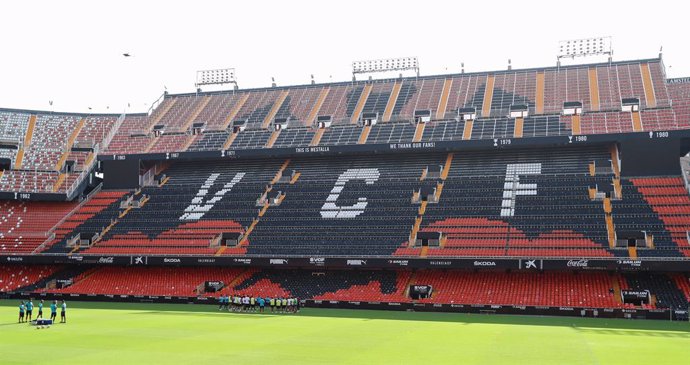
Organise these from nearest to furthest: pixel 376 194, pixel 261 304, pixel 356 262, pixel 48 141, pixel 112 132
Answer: pixel 261 304 → pixel 356 262 → pixel 376 194 → pixel 48 141 → pixel 112 132

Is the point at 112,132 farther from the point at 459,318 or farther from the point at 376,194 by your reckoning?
the point at 459,318

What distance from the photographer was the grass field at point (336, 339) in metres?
22.8

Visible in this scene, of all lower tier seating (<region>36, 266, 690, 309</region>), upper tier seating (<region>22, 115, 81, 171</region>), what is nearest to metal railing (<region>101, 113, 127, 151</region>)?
upper tier seating (<region>22, 115, 81, 171</region>)

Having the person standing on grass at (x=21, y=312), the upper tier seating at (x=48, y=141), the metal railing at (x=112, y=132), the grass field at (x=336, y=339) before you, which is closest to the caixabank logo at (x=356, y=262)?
the grass field at (x=336, y=339)

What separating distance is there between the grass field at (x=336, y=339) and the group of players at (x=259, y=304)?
79.6 inches

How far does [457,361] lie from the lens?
22.2m

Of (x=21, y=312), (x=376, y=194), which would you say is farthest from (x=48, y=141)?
(x=21, y=312)

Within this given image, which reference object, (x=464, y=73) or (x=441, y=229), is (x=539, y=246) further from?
(x=464, y=73)

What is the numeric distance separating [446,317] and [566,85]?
115ft

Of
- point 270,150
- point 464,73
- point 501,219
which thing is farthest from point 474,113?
point 270,150

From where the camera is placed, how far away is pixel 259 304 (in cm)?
4284

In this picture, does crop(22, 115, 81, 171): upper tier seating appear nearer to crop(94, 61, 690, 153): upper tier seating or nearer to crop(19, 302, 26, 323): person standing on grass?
crop(94, 61, 690, 153): upper tier seating

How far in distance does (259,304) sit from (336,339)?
15.6 meters

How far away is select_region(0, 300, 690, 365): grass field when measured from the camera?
74.6 ft
